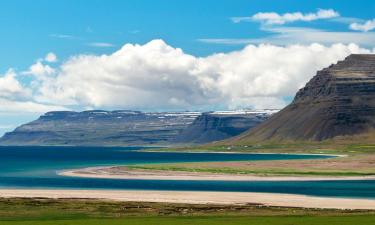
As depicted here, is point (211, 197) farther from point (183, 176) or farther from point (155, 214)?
point (183, 176)

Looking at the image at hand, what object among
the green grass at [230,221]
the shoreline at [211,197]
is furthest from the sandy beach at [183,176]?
the green grass at [230,221]

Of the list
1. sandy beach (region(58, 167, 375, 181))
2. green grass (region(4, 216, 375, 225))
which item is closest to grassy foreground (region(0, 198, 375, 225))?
green grass (region(4, 216, 375, 225))

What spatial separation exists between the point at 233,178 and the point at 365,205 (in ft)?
232

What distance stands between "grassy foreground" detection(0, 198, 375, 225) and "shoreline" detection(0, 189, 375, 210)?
9.64 meters

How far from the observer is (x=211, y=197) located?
357ft

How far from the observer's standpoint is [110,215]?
7494 cm

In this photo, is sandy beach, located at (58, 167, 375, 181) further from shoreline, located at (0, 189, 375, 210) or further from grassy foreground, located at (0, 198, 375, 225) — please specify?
grassy foreground, located at (0, 198, 375, 225)

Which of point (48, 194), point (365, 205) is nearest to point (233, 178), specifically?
point (48, 194)

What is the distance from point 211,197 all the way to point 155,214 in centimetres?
3342

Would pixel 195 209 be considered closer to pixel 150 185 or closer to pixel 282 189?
pixel 282 189

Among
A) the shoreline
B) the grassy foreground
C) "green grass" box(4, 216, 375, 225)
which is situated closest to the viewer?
"green grass" box(4, 216, 375, 225)

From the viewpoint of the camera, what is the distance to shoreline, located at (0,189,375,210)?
96250 millimetres

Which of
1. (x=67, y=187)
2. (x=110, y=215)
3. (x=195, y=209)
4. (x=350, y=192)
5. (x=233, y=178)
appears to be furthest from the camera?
(x=233, y=178)

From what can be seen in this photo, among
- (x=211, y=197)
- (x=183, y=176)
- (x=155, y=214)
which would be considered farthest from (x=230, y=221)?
(x=183, y=176)
